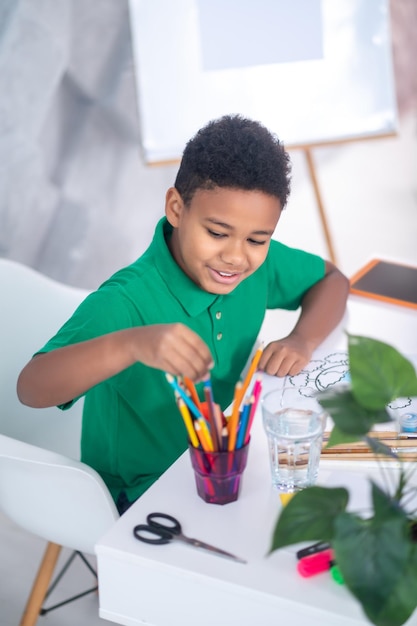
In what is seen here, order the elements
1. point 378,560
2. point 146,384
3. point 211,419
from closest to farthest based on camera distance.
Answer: point 378,560 < point 211,419 < point 146,384

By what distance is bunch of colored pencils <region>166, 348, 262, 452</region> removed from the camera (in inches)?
40.3

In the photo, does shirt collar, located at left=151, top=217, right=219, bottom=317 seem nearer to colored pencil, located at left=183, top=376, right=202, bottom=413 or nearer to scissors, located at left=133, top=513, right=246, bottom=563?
colored pencil, located at left=183, top=376, right=202, bottom=413

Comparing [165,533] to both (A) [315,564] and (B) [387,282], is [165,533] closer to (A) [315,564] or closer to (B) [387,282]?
(A) [315,564]

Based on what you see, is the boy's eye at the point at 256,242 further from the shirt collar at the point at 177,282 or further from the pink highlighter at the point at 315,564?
the pink highlighter at the point at 315,564

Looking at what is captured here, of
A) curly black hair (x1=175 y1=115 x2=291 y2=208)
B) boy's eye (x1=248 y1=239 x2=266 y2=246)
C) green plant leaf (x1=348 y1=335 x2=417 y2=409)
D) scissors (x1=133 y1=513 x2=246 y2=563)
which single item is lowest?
scissors (x1=133 y1=513 x2=246 y2=563)

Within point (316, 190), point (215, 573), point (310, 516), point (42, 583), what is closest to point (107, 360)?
→ point (215, 573)

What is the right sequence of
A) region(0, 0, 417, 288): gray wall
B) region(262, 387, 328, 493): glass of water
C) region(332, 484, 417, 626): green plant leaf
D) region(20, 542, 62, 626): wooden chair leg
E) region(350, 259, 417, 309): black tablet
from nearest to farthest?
region(332, 484, 417, 626): green plant leaf → region(262, 387, 328, 493): glass of water → region(20, 542, 62, 626): wooden chair leg → region(350, 259, 417, 309): black tablet → region(0, 0, 417, 288): gray wall

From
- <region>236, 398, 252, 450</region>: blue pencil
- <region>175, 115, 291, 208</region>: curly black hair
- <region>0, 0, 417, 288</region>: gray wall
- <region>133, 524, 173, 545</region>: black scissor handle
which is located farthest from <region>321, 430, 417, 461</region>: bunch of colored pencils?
<region>0, 0, 417, 288</region>: gray wall

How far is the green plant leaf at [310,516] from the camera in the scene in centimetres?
78

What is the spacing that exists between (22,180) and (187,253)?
2.23 metres

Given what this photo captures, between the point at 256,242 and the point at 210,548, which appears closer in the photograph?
the point at 210,548

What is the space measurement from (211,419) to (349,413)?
0.80 feet

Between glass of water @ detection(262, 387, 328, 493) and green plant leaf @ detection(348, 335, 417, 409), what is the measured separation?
263 mm

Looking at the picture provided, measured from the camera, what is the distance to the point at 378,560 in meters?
0.74
